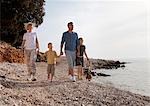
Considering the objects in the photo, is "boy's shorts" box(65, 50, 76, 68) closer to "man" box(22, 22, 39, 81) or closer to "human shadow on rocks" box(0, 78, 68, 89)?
"human shadow on rocks" box(0, 78, 68, 89)

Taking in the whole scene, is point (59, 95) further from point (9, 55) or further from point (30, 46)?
point (9, 55)

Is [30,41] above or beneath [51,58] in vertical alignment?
above

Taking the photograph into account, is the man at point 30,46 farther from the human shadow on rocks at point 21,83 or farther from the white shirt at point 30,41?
the human shadow on rocks at point 21,83

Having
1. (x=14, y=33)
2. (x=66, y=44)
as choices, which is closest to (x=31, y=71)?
(x=66, y=44)

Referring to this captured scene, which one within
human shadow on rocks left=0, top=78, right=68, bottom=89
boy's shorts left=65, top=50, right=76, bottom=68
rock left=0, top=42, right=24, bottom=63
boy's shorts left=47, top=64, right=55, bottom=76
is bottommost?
human shadow on rocks left=0, top=78, right=68, bottom=89

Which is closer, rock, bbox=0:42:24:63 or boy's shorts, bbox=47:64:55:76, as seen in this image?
boy's shorts, bbox=47:64:55:76

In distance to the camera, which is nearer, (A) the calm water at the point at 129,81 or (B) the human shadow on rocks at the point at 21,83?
(B) the human shadow on rocks at the point at 21,83

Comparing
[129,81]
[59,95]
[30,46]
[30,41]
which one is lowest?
[129,81]

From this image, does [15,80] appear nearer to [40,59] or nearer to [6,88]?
[6,88]

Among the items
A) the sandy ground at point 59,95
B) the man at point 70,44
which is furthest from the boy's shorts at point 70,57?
the sandy ground at point 59,95

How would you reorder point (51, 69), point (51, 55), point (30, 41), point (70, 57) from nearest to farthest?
point (30, 41), point (70, 57), point (51, 55), point (51, 69)

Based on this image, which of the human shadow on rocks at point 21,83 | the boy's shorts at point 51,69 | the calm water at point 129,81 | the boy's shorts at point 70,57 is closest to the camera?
the human shadow on rocks at point 21,83

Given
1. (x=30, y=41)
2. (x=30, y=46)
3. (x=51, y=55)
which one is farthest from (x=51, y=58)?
(x=30, y=41)

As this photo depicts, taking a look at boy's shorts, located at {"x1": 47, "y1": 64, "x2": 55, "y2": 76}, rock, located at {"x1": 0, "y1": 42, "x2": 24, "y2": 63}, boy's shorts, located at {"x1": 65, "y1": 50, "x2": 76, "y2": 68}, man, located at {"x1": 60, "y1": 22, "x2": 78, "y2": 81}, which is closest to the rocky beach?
boy's shorts, located at {"x1": 65, "y1": 50, "x2": 76, "y2": 68}
